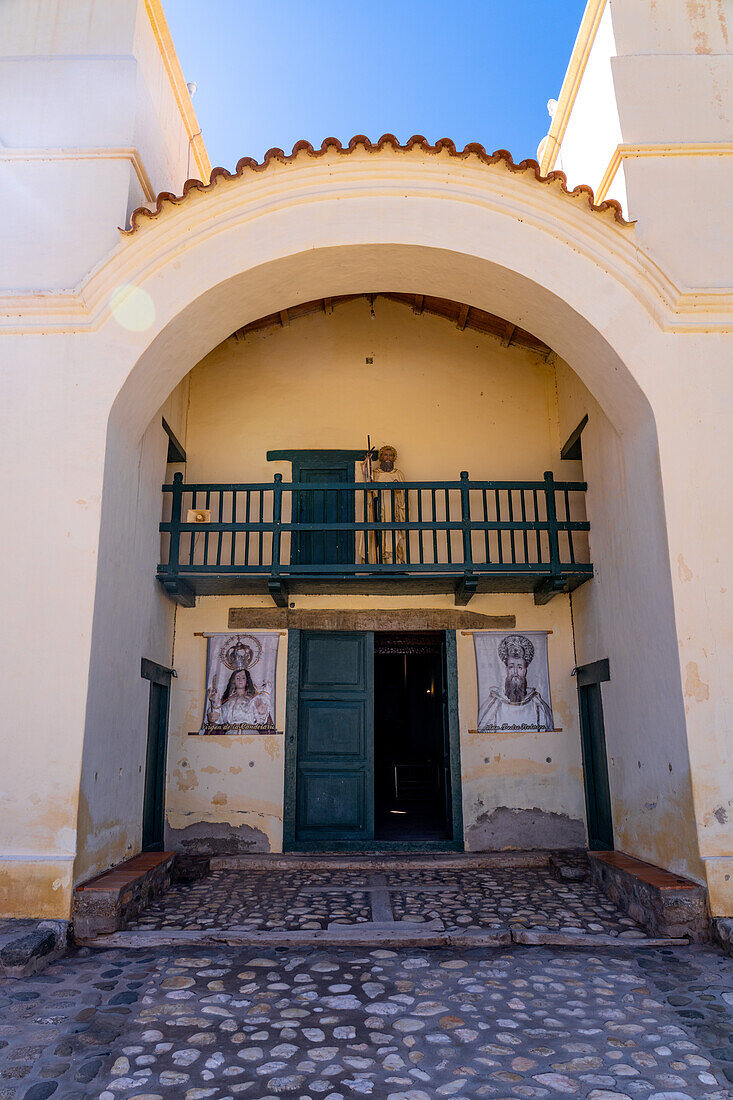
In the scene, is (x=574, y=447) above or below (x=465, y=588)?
above

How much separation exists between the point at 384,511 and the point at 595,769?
3.48m

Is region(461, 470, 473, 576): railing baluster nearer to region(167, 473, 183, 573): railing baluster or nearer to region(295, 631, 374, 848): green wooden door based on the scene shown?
region(295, 631, 374, 848): green wooden door

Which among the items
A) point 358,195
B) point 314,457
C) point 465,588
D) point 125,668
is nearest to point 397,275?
point 358,195

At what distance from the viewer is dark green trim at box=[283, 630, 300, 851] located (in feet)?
25.4

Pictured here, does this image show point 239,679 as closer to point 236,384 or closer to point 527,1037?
point 236,384

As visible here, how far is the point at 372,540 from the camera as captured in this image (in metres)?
8.23

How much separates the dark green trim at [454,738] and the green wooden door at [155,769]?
3.00 metres

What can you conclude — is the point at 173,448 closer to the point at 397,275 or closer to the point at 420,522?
the point at 420,522

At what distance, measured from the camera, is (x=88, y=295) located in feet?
19.3

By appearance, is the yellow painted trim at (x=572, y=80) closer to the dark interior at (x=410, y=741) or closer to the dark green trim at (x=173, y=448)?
the dark green trim at (x=173, y=448)

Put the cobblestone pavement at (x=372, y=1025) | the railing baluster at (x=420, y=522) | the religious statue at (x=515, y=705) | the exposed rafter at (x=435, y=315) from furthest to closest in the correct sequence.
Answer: the exposed rafter at (x=435, y=315)
the religious statue at (x=515, y=705)
the railing baluster at (x=420, y=522)
the cobblestone pavement at (x=372, y=1025)

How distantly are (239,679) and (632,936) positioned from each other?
4.52 metres

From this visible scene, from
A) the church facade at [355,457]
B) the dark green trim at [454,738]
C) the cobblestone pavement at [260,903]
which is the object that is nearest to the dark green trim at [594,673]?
the church facade at [355,457]

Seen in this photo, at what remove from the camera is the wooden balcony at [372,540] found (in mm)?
7363
